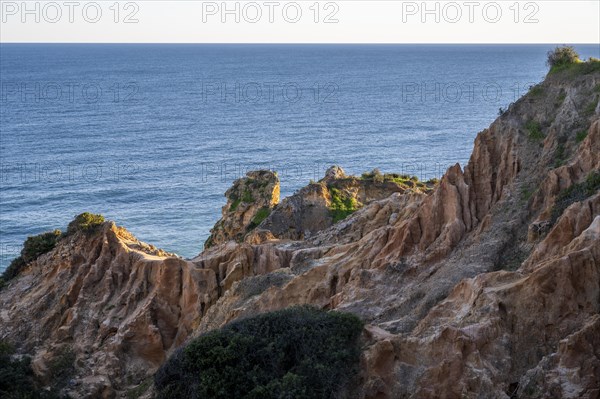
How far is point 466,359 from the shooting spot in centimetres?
2339

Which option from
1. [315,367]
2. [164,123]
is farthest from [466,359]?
[164,123]

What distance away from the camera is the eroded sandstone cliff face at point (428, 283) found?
23.6 meters

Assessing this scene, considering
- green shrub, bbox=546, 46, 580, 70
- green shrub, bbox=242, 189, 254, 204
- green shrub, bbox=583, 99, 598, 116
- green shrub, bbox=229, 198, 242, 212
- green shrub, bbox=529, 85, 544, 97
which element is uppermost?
green shrub, bbox=546, 46, 580, 70

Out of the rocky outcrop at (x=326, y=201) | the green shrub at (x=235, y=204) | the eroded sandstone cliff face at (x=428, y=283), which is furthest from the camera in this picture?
the green shrub at (x=235, y=204)

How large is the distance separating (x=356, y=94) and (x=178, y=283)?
153348mm

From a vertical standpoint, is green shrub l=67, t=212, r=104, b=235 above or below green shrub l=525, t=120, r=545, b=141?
below

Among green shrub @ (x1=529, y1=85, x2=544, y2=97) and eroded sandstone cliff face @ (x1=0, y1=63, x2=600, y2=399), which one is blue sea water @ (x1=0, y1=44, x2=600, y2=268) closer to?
eroded sandstone cliff face @ (x1=0, y1=63, x2=600, y2=399)

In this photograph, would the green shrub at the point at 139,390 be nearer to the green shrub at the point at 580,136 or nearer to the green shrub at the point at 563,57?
the green shrub at the point at 580,136

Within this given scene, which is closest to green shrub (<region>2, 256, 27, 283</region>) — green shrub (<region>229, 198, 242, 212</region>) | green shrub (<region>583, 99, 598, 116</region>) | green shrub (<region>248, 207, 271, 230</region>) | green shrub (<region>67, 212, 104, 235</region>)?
green shrub (<region>67, 212, 104, 235</region>)

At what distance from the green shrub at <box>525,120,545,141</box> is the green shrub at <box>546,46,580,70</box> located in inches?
199

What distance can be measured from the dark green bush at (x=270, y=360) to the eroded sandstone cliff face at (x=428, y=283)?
0.76 m

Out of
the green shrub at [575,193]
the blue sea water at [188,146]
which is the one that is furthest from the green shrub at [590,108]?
the blue sea water at [188,146]

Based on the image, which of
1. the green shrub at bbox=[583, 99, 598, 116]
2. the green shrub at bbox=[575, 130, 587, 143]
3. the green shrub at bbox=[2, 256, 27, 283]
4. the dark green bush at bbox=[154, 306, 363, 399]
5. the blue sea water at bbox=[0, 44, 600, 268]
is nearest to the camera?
the dark green bush at bbox=[154, 306, 363, 399]

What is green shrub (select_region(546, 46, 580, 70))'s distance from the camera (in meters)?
40.5
